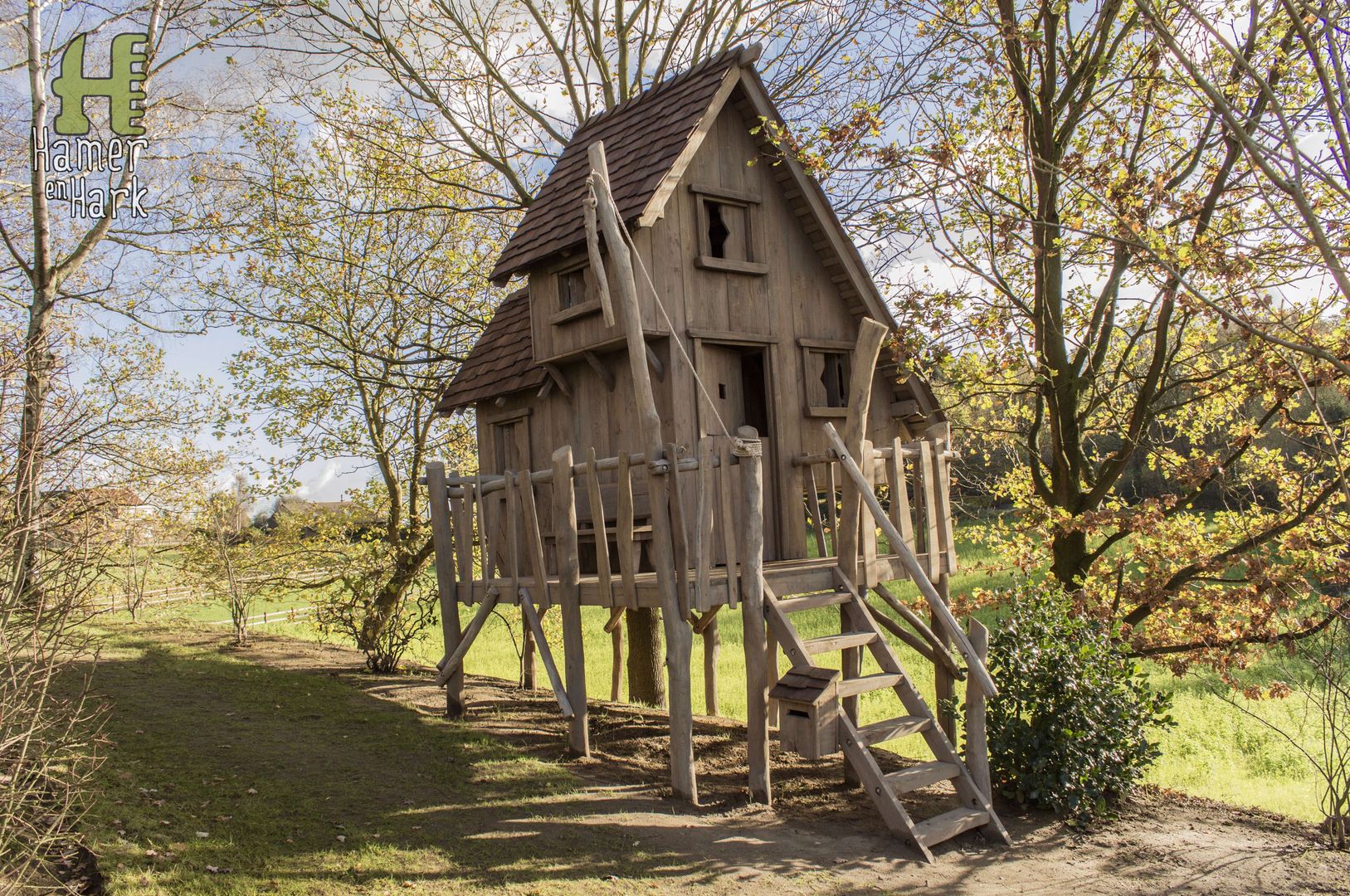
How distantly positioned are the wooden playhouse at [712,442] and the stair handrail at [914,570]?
3cm

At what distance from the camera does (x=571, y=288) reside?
39.5 ft

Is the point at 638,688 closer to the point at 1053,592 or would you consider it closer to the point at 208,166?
Answer: the point at 1053,592

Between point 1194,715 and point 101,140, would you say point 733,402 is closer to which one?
point 1194,715

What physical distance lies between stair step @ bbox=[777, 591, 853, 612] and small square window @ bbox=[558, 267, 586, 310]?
4.56 m

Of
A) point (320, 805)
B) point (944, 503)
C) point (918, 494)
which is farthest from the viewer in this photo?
point (918, 494)

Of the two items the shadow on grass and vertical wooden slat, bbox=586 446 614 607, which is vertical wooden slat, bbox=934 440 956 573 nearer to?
the shadow on grass

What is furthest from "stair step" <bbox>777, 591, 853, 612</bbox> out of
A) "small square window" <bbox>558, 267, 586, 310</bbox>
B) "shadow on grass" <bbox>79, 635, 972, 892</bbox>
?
"small square window" <bbox>558, 267, 586, 310</bbox>

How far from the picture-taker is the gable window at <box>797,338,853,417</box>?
39.8 ft

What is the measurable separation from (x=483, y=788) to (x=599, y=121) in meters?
9.08

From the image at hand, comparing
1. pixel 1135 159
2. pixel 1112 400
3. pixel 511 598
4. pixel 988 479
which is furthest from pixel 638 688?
pixel 1135 159

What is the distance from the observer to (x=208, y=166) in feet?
65.3

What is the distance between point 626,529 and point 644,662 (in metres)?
7.39

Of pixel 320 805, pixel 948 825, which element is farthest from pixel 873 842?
pixel 320 805

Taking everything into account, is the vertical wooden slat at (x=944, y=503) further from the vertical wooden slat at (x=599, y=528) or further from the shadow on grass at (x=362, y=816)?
the vertical wooden slat at (x=599, y=528)
